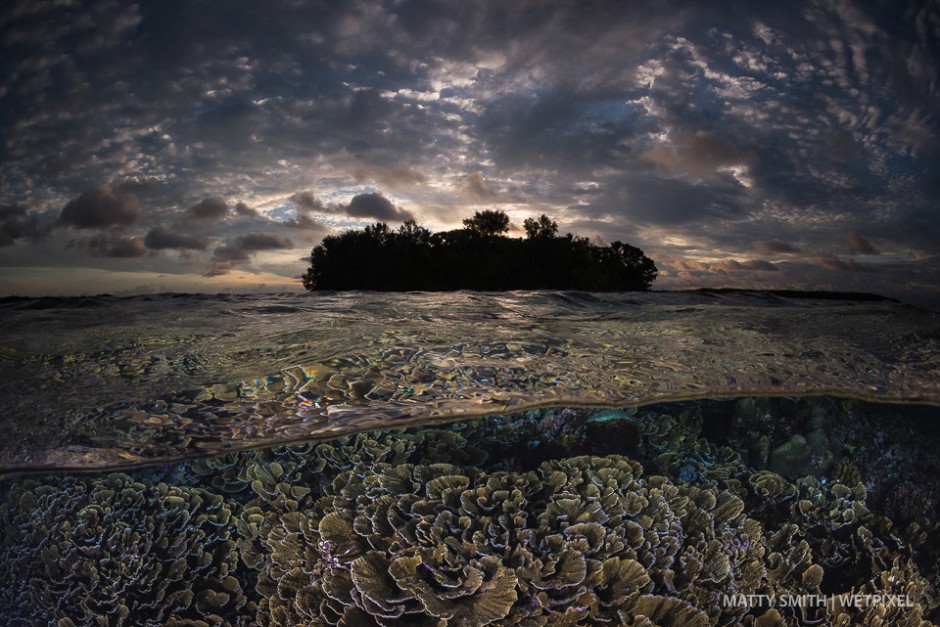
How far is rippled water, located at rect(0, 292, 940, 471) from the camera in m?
4.61

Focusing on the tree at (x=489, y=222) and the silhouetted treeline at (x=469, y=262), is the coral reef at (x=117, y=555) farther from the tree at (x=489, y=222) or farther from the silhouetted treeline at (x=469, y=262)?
the tree at (x=489, y=222)

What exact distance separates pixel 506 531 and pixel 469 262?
28135 millimetres

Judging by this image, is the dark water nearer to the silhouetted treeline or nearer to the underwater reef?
the underwater reef

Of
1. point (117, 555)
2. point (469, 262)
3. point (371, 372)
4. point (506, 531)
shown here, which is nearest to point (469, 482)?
point (506, 531)

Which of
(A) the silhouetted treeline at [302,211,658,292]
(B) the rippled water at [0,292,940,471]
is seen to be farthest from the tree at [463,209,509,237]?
(B) the rippled water at [0,292,940,471]

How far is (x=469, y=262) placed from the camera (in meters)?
31.7

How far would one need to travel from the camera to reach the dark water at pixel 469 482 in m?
3.88

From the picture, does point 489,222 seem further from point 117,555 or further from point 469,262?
point 117,555

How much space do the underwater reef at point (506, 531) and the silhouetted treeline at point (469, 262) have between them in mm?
23670

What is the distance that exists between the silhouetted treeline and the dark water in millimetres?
23312

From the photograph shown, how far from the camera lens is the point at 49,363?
18.8 feet

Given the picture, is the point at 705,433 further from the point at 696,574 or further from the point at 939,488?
the point at 939,488

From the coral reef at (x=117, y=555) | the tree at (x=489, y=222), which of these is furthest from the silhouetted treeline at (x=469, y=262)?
the coral reef at (x=117, y=555)

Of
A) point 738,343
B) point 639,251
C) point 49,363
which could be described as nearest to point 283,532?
point 49,363
